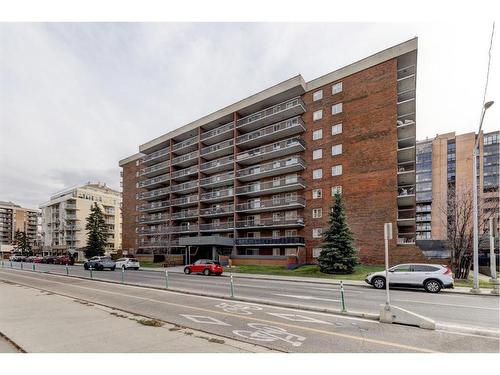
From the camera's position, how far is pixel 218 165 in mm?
45844

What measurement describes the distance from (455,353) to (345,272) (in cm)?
2081

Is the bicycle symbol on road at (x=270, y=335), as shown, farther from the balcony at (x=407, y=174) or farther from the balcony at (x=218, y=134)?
the balcony at (x=218, y=134)

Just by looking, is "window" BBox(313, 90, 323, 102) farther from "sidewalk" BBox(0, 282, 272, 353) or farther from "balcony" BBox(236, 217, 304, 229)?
"sidewalk" BBox(0, 282, 272, 353)

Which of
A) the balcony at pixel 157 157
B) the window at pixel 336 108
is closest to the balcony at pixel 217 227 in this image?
the balcony at pixel 157 157

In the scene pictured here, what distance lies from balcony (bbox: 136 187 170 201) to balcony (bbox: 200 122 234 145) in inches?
476

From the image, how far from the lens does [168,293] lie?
1501 cm

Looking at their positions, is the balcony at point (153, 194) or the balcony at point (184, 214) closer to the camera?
the balcony at point (184, 214)

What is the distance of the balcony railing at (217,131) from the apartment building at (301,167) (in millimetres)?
257

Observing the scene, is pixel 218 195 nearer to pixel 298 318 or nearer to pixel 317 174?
pixel 317 174

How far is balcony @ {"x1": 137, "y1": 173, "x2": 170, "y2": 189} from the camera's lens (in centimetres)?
5522

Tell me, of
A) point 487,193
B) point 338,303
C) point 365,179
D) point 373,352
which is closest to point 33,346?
point 373,352

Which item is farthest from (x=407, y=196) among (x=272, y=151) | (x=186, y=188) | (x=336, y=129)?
(x=186, y=188)

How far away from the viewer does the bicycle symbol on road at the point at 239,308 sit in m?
10.3

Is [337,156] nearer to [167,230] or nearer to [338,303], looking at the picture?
[338,303]
